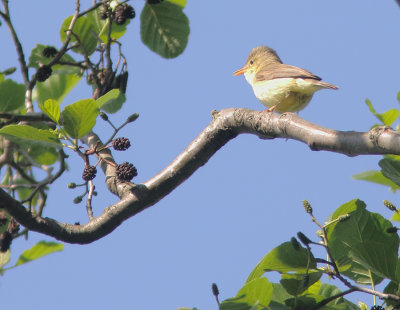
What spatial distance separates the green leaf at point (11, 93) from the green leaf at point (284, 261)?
2.27 meters

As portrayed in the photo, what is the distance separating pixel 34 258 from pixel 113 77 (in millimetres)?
1371

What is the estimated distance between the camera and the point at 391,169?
273 centimetres

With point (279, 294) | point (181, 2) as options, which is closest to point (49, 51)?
point (181, 2)

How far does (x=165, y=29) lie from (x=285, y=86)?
1.75 meters

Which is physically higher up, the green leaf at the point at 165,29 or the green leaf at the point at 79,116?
the green leaf at the point at 165,29

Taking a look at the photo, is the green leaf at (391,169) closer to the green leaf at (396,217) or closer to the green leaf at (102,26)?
the green leaf at (396,217)

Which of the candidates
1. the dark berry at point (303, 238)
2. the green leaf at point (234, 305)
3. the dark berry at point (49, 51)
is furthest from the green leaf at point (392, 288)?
the dark berry at point (49, 51)

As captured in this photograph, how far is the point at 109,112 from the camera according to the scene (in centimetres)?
480

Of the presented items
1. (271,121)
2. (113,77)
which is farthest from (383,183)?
(113,77)

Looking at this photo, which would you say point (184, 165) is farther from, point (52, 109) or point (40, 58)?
point (40, 58)

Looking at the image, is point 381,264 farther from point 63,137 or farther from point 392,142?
point 63,137

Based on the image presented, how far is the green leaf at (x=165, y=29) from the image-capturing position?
179 inches

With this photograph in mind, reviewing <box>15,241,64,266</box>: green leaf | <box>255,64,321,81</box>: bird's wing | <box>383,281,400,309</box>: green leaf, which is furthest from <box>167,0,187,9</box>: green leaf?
<box>383,281,400,309</box>: green leaf

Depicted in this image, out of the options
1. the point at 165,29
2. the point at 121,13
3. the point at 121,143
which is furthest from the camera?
the point at 165,29
